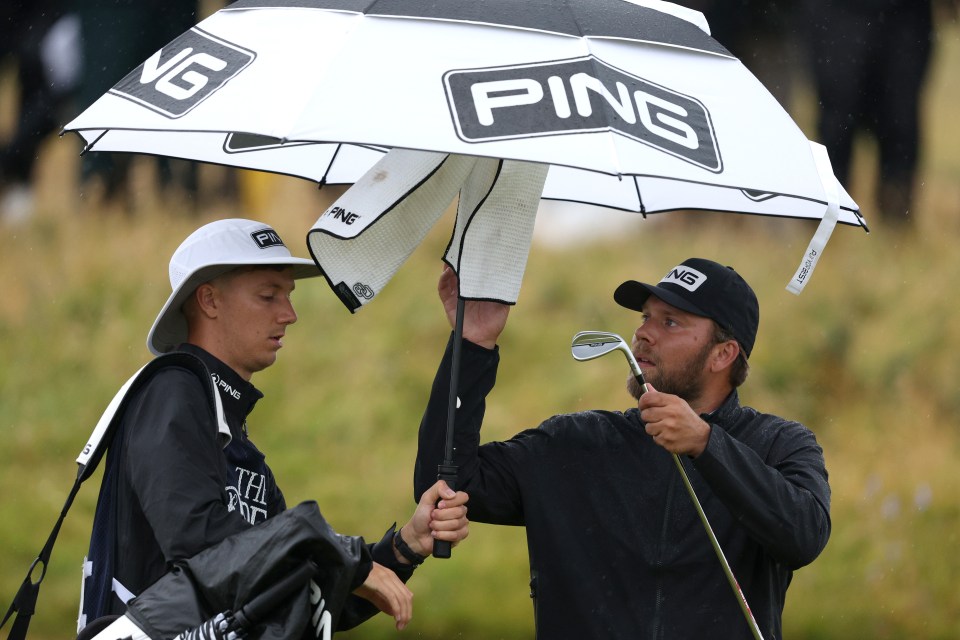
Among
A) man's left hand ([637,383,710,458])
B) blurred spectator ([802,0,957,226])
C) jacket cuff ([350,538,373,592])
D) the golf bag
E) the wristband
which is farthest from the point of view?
blurred spectator ([802,0,957,226])

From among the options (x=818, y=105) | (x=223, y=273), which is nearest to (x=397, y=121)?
(x=223, y=273)

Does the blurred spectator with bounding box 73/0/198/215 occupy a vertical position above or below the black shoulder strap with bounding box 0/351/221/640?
below

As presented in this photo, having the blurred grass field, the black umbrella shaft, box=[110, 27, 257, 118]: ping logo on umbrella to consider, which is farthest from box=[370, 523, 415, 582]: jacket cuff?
the blurred grass field

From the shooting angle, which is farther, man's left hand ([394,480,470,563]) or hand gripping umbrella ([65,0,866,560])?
man's left hand ([394,480,470,563])

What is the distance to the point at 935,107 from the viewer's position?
791 centimetres

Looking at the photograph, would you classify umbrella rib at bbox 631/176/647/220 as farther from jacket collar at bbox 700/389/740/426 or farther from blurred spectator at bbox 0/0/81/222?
blurred spectator at bbox 0/0/81/222

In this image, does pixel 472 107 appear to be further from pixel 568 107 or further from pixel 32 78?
pixel 32 78

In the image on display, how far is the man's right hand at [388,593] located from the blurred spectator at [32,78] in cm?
576

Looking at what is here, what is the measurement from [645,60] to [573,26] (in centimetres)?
18

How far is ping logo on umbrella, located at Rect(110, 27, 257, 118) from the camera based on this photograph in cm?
281

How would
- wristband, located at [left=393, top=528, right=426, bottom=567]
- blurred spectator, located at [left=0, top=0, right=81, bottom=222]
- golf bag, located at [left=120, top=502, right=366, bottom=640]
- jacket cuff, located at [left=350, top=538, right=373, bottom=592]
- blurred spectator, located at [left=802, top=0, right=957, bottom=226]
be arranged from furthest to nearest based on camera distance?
blurred spectator, located at [left=0, top=0, right=81, bottom=222]
blurred spectator, located at [left=802, top=0, right=957, bottom=226]
wristband, located at [left=393, top=528, right=426, bottom=567]
jacket cuff, located at [left=350, top=538, right=373, bottom=592]
golf bag, located at [left=120, top=502, right=366, bottom=640]

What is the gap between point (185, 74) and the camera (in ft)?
9.52

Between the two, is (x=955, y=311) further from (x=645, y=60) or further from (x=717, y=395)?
(x=645, y=60)

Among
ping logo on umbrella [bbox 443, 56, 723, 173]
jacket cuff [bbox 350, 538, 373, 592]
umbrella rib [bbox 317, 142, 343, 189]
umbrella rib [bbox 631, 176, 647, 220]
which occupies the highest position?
ping logo on umbrella [bbox 443, 56, 723, 173]
